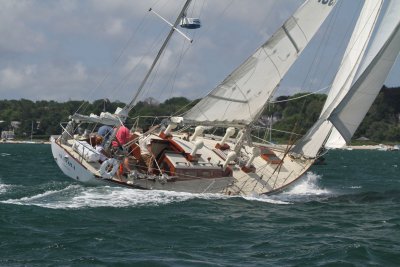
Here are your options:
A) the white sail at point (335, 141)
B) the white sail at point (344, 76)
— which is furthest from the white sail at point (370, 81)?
the white sail at point (344, 76)

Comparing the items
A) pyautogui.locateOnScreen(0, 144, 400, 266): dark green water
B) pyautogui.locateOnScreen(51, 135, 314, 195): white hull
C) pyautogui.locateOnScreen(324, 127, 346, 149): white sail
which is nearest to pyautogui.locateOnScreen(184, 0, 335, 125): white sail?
pyautogui.locateOnScreen(51, 135, 314, 195): white hull

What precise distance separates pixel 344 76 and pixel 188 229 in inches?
434

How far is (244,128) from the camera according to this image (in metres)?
23.1

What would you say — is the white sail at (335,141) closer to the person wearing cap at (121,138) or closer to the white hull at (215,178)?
the white hull at (215,178)

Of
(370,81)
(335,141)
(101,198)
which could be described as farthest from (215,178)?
(370,81)

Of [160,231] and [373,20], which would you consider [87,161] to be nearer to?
[160,231]

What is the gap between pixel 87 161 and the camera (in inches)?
795

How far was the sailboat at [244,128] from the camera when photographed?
65.9 feet

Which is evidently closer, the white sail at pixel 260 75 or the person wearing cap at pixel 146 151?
the person wearing cap at pixel 146 151

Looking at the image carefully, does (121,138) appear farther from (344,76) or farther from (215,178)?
(344,76)

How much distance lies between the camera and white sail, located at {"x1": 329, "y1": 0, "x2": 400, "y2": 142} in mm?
20266

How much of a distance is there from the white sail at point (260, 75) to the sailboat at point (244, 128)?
3cm

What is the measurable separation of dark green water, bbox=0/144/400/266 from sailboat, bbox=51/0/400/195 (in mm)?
700

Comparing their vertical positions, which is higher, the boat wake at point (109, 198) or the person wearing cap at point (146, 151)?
the person wearing cap at point (146, 151)
